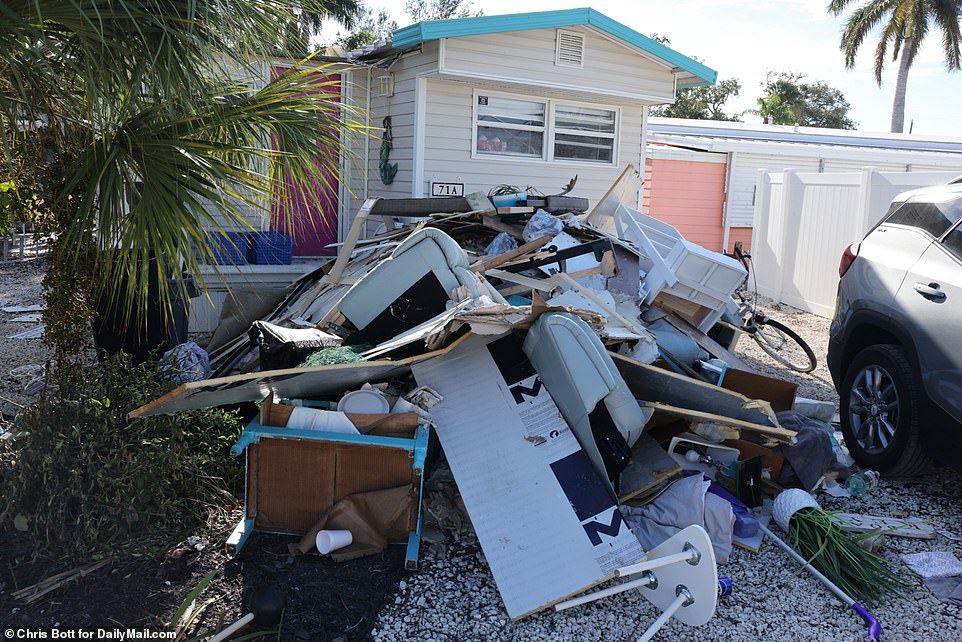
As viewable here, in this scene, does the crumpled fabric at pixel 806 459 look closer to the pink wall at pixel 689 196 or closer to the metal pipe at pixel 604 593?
the metal pipe at pixel 604 593

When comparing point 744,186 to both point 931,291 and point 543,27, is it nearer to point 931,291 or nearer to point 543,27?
point 543,27

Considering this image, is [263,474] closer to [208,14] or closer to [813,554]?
[208,14]

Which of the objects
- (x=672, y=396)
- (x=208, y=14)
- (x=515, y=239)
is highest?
(x=208, y=14)

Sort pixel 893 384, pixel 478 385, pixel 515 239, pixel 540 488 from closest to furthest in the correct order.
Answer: pixel 540 488, pixel 478 385, pixel 893 384, pixel 515 239

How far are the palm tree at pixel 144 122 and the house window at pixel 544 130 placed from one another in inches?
228

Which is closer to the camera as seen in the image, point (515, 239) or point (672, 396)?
point (672, 396)

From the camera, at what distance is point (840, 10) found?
28203 mm

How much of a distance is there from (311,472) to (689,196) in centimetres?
1418

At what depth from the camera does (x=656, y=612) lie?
3.46 meters

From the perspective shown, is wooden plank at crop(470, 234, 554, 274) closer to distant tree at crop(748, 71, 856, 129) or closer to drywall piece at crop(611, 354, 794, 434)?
drywall piece at crop(611, 354, 794, 434)

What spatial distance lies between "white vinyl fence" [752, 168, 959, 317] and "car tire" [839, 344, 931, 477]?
17.6ft

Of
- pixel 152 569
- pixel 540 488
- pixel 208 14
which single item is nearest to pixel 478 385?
pixel 540 488

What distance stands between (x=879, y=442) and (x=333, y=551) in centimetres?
356

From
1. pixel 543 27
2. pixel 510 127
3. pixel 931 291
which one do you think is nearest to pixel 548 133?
pixel 510 127
